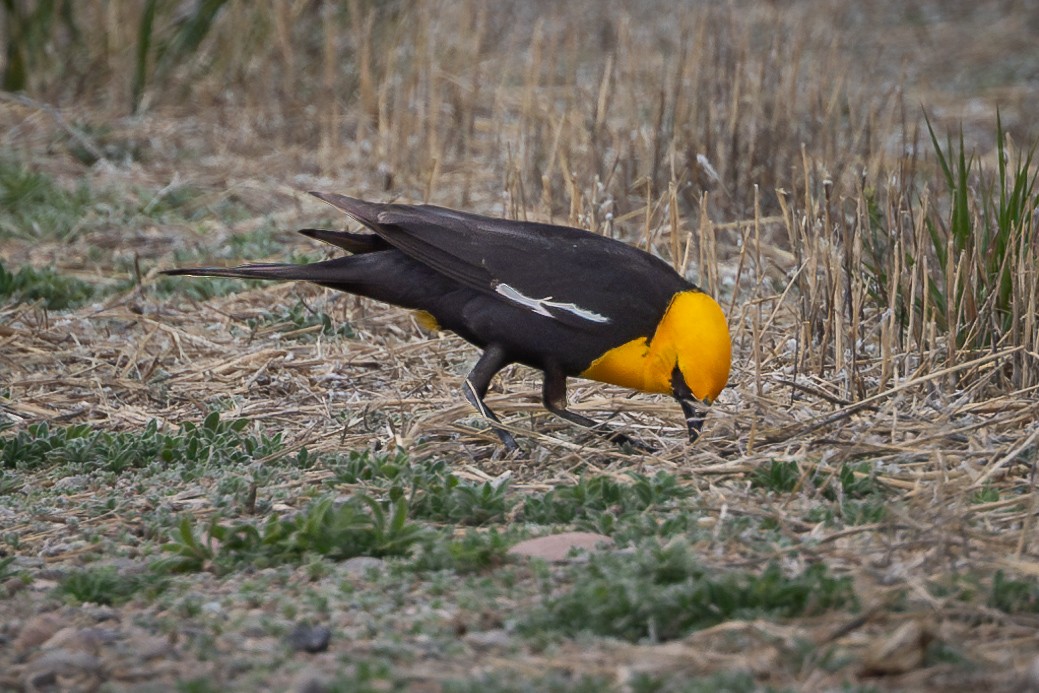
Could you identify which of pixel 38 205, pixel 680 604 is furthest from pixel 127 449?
pixel 38 205

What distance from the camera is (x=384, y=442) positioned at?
442cm

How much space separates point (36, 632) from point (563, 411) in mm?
2106

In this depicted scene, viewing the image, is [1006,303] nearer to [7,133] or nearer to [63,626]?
[63,626]

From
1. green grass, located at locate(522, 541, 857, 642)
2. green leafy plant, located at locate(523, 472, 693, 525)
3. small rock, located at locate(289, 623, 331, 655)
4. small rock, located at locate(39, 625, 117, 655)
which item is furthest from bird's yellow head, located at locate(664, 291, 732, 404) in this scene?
small rock, located at locate(39, 625, 117, 655)

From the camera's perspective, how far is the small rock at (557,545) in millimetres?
3387

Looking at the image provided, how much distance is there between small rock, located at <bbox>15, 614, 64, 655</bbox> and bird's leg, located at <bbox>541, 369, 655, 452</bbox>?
1965mm

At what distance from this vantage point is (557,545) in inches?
136

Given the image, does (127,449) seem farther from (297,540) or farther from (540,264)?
(540,264)

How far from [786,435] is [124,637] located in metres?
2.16

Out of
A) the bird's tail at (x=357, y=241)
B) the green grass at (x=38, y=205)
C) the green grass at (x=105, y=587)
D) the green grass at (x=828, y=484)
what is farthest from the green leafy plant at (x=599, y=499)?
the green grass at (x=38, y=205)

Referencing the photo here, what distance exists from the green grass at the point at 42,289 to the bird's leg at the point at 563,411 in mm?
2799

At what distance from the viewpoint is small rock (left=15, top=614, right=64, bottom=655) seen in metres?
2.99

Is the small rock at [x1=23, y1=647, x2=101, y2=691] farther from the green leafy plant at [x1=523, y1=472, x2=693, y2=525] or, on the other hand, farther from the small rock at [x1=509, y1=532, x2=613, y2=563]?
the green leafy plant at [x1=523, y1=472, x2=693, y2=525]

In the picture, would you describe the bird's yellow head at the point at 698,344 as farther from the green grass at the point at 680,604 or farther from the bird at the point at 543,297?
the green grass at the point at 680,604
